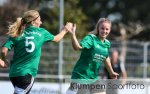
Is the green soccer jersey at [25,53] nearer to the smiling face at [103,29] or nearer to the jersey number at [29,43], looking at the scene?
the jersey number at [29,43]

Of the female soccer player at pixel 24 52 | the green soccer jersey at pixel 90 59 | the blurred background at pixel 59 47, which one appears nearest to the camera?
the female soccer player at pixel 24 52

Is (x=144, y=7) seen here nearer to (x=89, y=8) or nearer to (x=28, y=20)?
(x=89, y=8)

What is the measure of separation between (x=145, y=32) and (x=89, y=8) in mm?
4792

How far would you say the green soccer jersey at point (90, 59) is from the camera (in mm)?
10391

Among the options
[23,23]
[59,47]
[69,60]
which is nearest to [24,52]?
[23,23]

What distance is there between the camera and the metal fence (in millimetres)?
18544

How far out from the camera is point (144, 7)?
49.1 metres

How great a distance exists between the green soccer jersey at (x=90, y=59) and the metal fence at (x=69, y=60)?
585 centimetres

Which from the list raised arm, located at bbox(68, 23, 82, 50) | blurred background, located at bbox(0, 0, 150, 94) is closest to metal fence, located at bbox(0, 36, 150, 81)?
blurred background, located at bbox(0, 0, 150, 94)

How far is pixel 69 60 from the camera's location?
789 inches

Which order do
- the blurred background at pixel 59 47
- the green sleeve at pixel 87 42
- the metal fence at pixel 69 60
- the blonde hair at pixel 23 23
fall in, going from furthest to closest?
the metal fence at pixel 69 60 → the blurred background at pixel 59 47 → the green sleeve at pixel 87 42 → the blonde hair at pixel 23 23

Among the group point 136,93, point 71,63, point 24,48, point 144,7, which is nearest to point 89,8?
point 144,7

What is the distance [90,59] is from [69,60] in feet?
31.6

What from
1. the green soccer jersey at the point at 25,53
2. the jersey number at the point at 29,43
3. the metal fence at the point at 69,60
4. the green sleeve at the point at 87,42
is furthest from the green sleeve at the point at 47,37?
the metal fence at the point at 69,60
